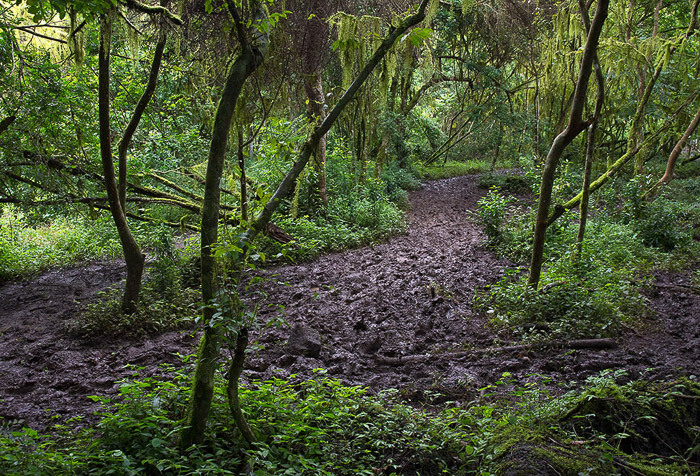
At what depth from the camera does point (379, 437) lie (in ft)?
9.91

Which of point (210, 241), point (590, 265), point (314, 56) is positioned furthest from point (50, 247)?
point (590, 265)

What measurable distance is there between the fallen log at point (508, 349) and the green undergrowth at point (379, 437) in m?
1.12

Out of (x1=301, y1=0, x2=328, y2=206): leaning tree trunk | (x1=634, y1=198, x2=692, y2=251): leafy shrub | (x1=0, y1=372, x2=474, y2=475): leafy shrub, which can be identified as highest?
(x1=301, y1=0, x2=328, y2=206): leaning tree trunk

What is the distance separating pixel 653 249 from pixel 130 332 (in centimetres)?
770

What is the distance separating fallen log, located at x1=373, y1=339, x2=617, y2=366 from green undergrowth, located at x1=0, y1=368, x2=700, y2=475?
112cm

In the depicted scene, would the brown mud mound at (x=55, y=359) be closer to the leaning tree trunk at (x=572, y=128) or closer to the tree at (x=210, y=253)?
the tree at (x=210, y=253)

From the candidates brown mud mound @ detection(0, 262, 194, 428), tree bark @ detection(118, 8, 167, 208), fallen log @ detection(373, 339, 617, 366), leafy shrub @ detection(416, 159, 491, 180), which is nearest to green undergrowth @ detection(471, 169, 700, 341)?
fallen log @ detection(373, 339, 617, 366)

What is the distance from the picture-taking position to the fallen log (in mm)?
4371

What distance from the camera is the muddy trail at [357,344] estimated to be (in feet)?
12.9

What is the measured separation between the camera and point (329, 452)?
9.16ft

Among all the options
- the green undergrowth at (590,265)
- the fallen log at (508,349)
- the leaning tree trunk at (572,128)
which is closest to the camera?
the fallen log at (508,349)

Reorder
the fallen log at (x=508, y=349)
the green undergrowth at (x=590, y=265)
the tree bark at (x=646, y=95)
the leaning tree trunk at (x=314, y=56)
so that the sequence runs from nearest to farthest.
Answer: the fallen log at (x=508, y=349) < the green undergrowth at (x=590, y=265) < the tree bark at (x=646, y=95) < the leaning tree trunk at (x=314, y=56)

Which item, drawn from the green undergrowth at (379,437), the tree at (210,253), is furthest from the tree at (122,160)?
the tree at (210,253)

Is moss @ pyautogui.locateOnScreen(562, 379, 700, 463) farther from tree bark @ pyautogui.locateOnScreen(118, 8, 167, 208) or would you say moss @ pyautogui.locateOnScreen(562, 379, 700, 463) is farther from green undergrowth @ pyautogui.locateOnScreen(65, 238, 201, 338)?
tree bark @ pyautogui.locateOnScreen(118, 8, 167, 208)
